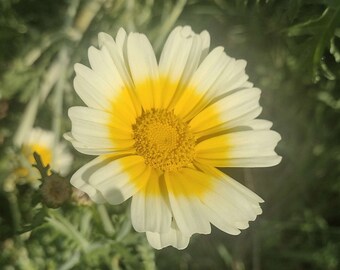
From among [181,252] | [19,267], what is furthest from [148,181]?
[181,252]

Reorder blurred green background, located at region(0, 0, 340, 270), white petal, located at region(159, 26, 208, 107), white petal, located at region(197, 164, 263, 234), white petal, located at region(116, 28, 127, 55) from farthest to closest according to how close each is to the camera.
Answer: blurred green background, located at region(0, 0, 340, 270) < white petal, located at region(159, 26, 208, 107) < white petal, located at region(116, 28, 127, 55) < white petal, located at region(197, 164, 263, 234)

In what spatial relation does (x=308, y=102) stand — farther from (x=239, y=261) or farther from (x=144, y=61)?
(x=144, y=61)

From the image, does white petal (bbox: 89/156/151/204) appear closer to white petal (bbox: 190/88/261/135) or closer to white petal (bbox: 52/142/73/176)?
white petal (bbox: 190/88/261/135)

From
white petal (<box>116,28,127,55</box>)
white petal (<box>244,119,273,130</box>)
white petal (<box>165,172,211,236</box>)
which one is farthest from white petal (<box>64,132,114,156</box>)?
white petal (<box>244,119,273,130</box>)

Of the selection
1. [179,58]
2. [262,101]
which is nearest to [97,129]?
[179,58]

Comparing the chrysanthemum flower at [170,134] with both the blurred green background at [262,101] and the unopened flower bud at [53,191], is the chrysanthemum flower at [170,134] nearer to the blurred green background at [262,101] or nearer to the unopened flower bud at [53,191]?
the unopened flower bud at [53,191]
